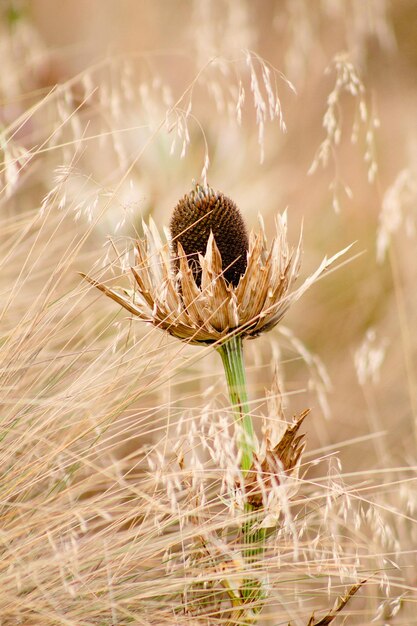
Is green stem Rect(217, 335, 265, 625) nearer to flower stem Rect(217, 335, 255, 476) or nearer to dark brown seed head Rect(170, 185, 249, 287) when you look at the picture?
flower stem Rect(217, 335, 255, 476)

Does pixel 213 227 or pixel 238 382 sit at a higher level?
pixel 213 227

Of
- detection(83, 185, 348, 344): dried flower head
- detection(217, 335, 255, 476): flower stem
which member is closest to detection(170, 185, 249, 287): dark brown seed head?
detection(83, 185, 348, 344): dried flower head

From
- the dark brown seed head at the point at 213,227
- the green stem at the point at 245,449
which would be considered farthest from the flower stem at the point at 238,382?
the dark brown seed head at the point at 213,227

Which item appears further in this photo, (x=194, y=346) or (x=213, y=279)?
(x=194, y=346)

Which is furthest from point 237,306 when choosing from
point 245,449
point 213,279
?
point 245,449

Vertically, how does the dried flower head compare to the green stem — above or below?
above

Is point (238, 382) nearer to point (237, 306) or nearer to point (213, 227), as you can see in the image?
point (237, 306)

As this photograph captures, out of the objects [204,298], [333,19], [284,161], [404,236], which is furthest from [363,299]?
[204,298]
